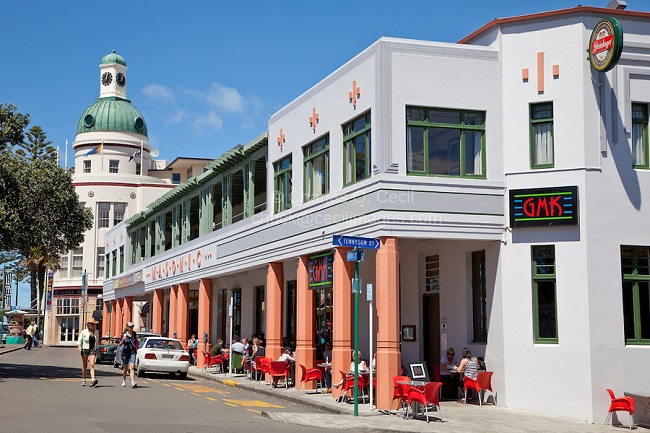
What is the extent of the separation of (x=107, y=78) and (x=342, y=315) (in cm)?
6553

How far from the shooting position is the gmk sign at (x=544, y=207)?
18875mm

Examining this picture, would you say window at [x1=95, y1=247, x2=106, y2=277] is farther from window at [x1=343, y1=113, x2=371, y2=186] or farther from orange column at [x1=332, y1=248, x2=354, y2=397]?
orange column at [x1=332, y1=248, x2=354, y2=397]

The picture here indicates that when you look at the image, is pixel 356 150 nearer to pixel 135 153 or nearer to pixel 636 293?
pixel 636 293

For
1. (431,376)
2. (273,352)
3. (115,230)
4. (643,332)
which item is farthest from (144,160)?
(643,332)

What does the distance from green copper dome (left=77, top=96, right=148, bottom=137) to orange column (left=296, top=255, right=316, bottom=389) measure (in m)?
56.0

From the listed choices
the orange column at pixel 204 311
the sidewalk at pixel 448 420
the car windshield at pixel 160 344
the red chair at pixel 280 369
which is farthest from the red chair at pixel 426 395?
the orange column at pixel 204 311

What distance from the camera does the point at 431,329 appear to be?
2317 centimetres

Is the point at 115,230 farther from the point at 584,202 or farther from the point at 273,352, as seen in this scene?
the point at 584,202

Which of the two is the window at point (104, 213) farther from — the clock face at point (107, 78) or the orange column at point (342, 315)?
the orange column at point (342, 315)

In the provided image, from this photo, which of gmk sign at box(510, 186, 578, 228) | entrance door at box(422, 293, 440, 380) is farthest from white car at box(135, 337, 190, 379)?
gmk sign at box(510, 186, 578, 228)

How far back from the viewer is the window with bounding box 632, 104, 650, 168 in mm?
19484

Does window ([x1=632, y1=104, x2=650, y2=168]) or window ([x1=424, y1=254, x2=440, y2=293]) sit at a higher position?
window ([x1=632, y1=104, x2=650, y2=168])

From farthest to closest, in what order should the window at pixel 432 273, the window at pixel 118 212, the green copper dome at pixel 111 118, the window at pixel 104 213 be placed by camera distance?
the green copper dome at pixel 111 118 → the window at pixel 118 212 → the window at pixel 104 213 → the window at pixel 432 273

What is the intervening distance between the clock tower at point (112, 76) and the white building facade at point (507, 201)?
61.4 metres
